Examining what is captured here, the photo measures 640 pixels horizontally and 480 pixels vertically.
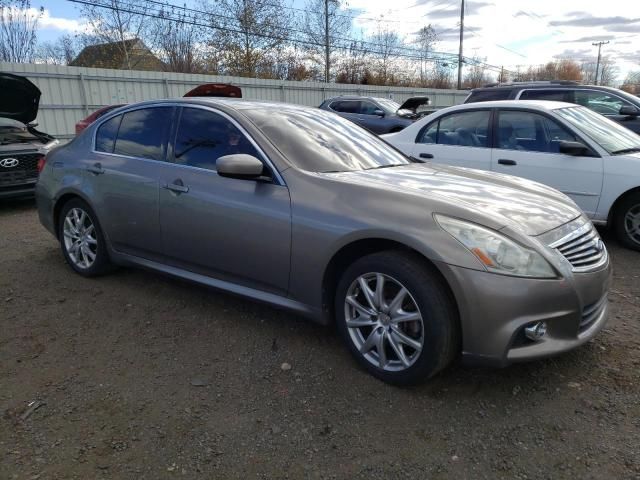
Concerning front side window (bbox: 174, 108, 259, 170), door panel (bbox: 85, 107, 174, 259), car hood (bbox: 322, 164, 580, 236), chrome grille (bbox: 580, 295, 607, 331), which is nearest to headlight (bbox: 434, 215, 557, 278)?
car hood (bbox: 322, 164, 580, 236)

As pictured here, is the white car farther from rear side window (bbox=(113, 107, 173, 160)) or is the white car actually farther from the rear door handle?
the rear door handle

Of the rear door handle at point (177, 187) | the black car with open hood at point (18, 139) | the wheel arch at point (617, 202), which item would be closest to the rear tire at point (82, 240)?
the rear door handle at point (177, 187)

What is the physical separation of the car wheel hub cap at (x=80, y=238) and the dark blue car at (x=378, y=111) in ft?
32.2

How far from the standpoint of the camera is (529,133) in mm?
5789

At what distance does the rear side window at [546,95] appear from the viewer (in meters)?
8.56

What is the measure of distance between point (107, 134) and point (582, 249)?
3836mm

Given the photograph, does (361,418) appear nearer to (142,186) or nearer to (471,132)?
(142,186)

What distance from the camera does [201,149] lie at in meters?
3.70

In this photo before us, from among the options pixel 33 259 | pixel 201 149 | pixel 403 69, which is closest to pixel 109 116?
pixel 201 149

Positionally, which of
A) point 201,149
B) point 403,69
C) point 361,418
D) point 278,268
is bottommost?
point 361,418

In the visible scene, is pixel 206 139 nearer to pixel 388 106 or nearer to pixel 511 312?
pixel 511 312

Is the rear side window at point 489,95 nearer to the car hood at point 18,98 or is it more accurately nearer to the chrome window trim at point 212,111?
the chrome window trim at point 212,111

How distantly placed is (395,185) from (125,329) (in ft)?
7.03

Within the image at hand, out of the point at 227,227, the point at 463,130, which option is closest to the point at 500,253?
the point at 227,227
